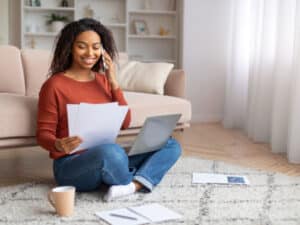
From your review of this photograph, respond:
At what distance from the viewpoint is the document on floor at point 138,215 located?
1.80 metres

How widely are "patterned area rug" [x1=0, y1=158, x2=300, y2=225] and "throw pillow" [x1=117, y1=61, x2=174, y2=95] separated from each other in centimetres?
88

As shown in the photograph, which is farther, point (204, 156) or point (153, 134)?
point (204, 156)

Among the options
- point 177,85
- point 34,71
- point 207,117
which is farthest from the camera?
point 207,117

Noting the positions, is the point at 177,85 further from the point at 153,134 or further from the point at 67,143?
the point at 67,143

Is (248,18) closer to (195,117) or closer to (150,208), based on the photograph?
(195,117)

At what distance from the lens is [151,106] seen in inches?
110

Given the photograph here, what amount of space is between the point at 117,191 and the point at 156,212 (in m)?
0.23

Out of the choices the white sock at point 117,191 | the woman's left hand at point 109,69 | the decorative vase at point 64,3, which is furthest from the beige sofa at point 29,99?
the decorative vase at point 64,3

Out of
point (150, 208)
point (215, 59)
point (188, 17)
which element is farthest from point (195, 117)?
point (150, 208)

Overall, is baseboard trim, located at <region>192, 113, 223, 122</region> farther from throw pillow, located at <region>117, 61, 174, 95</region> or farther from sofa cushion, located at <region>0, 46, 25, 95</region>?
sofa cushion, located at <region>0, 46, 25, 95</region>

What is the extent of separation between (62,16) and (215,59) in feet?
5.50

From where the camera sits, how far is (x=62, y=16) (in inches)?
201

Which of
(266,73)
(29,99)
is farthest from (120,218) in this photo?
(266,73)

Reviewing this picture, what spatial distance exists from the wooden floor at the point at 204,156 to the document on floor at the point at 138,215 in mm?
658
